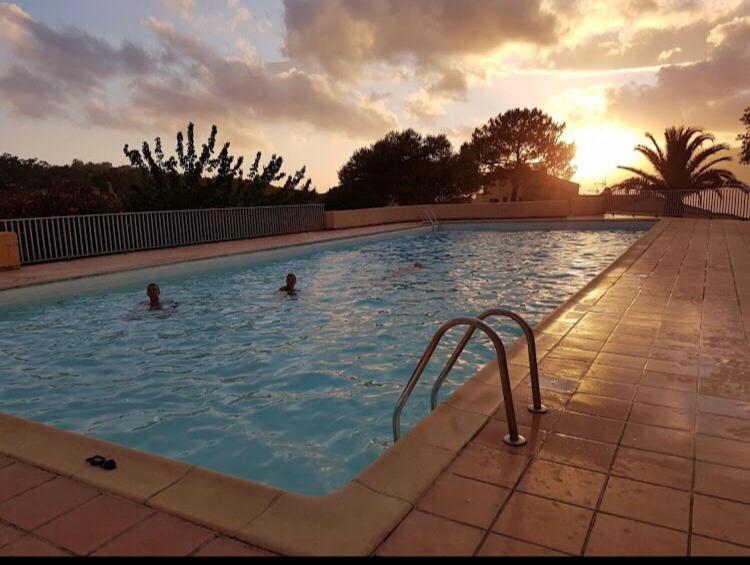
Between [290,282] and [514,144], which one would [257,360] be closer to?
[290,282]

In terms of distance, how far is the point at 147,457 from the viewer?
2451 millimetres

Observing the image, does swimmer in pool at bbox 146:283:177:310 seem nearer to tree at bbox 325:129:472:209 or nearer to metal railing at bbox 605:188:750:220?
metal railing at bbox 605:188:750:220

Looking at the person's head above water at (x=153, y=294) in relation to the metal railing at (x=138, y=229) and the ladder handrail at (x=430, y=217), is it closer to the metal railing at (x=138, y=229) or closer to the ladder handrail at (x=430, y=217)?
the metal railing at (x=138, y=229)

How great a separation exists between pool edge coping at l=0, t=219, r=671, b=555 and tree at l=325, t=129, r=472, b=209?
30.3m

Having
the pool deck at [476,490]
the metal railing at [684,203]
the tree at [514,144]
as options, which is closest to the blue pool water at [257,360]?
the pool deck at [476,490]

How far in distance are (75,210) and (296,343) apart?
8.32 metres

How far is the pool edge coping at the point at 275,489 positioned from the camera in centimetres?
187

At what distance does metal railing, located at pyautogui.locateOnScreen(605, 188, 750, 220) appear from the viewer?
64.5 feet

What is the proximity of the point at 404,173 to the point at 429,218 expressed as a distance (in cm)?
1292

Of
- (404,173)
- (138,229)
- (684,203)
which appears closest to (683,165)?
(684,203)

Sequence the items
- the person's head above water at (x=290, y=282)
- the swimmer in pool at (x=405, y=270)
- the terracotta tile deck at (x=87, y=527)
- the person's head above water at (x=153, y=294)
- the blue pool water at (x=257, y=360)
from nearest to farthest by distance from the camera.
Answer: the terracotta tile deck at (x=87, y=527)
the blue pool water at (x=257, y=360)
the person's head above water at (x=153, y=294)
the person's head above water at (x=290, y=282)
the swimmer in pool at (x=405, y=270)

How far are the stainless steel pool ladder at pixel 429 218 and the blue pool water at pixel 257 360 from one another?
9.24 metres

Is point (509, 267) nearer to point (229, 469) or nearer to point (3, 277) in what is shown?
point (229, 469)
